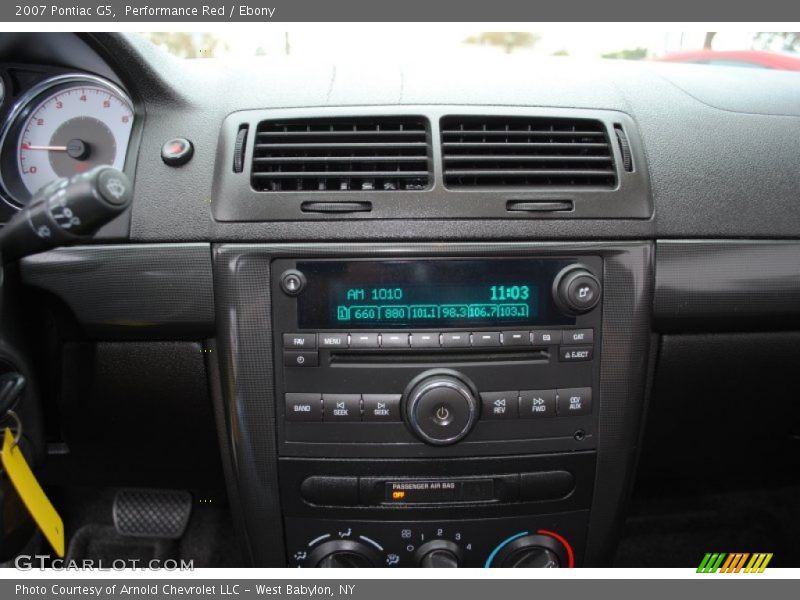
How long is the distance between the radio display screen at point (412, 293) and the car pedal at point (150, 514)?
969 millimetres

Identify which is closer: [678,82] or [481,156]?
[481,156]

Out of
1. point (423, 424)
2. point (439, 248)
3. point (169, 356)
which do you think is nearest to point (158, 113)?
point (169, 356)

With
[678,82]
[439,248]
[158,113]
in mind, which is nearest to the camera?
[439,248]

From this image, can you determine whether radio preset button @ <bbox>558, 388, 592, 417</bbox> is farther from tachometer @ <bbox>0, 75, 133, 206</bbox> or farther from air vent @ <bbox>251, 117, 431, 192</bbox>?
tachometer @ <bbox>0, 75, 133, 206</bbox>

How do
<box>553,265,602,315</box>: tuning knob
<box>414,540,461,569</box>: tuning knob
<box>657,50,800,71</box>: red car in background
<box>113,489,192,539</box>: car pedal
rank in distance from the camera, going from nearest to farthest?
<box>553,265,602,315</box>: tuning knob, <box>414,540,461,569</box>: tuning knob, <box>657,50,800,71</box>: red car in background, <box>113,489,192,539</box>: car pedal

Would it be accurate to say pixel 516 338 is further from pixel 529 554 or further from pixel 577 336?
pixel 529 554

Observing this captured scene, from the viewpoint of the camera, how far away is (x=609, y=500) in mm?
1313

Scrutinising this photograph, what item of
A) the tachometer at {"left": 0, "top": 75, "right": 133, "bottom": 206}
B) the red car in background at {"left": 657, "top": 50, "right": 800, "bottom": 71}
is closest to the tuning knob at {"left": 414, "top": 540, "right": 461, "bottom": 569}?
the tachometer at {"left": 0, "top": 75, "right": 133, "bottom": 206}

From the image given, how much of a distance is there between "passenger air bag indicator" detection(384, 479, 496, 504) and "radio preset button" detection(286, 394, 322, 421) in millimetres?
201

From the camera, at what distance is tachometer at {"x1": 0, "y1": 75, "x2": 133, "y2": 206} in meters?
1.33

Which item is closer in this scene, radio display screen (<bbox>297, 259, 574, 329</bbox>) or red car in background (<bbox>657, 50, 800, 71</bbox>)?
radio display screen (<bbox>297, 259, 574, 329</bbox>)

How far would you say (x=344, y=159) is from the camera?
1154 mm

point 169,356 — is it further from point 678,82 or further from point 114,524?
point 678,82

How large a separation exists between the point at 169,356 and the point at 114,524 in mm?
863
